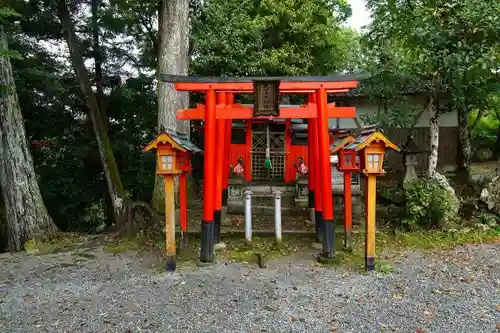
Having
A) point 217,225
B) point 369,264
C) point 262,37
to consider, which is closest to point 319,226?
point 369,264

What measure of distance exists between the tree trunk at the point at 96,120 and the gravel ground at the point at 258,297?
3.67 metres

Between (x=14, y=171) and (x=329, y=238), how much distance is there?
7.22 meters

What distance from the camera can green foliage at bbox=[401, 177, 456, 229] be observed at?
837 cm

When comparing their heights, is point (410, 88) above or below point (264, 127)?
above

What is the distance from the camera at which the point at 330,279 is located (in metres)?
5.98

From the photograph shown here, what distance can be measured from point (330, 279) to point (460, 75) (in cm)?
515

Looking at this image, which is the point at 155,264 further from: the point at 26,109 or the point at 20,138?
the point at 26,109

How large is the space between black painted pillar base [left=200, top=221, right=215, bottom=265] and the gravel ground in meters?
0.25

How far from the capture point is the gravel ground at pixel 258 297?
4.52 m

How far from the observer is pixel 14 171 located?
8531 millimetres

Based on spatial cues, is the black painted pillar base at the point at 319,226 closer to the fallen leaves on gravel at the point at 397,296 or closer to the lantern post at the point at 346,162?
the lantern post at the point at 346,162

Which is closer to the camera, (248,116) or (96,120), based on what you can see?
(248,116)

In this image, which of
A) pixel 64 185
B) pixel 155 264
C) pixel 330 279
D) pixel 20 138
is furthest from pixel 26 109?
pixel 330 279

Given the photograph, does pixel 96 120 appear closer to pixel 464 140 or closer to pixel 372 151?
pixel 372 151
